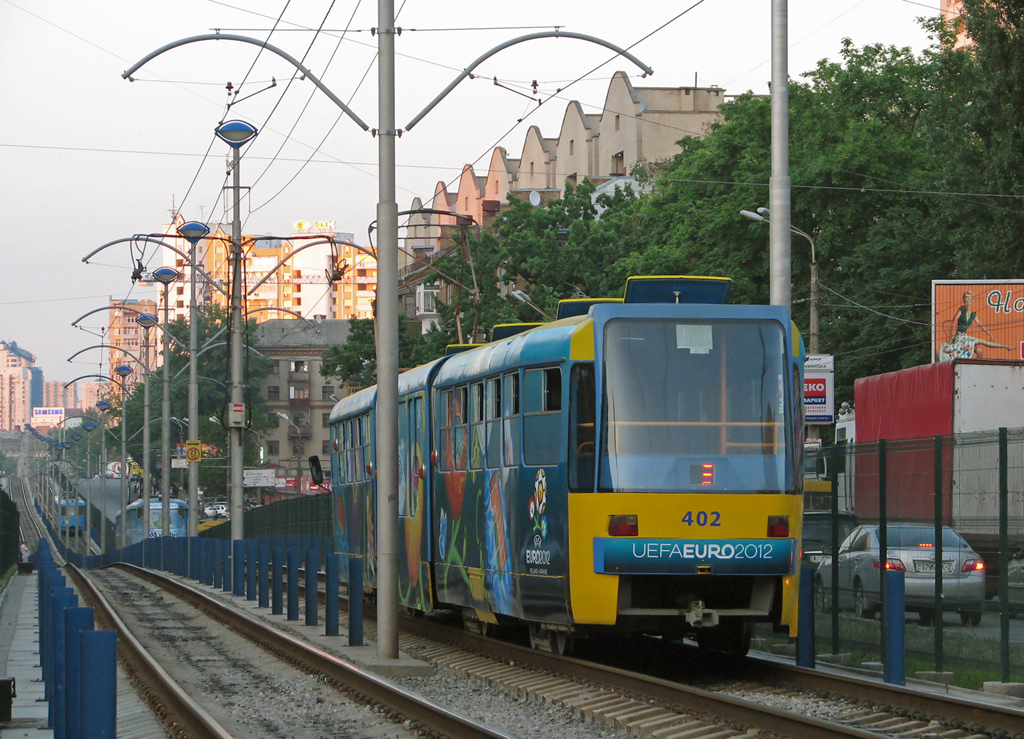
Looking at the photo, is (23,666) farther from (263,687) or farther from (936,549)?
(936,549)

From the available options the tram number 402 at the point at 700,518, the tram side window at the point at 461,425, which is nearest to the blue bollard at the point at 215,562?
the tram side window at the point at 461,425

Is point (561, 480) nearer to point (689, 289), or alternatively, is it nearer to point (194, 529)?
point (689, 289)

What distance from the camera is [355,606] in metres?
17.3

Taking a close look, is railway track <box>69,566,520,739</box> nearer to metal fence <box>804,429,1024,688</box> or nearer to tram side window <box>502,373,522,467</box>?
tram side window <box>502,373,522,467</box>

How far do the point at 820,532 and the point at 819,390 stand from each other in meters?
4.41

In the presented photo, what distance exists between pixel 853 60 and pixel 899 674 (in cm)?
4983

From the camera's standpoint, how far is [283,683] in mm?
14422

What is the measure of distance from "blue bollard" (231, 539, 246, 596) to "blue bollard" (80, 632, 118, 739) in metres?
19.5

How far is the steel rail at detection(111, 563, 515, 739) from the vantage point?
33.2 feet

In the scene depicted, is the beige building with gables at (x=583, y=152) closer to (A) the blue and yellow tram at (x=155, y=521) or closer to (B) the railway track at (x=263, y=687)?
(A) the blue and yellow tram at (x=155, y=521)

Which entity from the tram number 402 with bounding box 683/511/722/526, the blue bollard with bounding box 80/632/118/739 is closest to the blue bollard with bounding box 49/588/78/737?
the blue bollard with bounding box 80/632/118/739

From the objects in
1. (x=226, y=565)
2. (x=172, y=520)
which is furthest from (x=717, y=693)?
(x=172, y=520)

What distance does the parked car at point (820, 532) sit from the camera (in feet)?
50.3

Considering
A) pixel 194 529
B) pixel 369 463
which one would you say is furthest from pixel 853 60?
pixel 369 463
